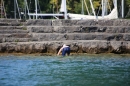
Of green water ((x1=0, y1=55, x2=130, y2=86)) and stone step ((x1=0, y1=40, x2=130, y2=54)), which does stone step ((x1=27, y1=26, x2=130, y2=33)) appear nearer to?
stone step ((x1=0, y1=40, x2=130, y2=54))

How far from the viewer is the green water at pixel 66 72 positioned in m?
17.1

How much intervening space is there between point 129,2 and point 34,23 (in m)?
28.8

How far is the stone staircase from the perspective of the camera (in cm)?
3119

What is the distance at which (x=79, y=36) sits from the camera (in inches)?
1286

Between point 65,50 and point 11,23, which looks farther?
point 11,23

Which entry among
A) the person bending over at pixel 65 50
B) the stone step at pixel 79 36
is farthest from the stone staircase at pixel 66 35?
the person bending over at pixel 65 50

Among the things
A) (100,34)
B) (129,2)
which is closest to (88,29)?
(100,34)

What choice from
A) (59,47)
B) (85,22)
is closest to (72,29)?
(85,22)

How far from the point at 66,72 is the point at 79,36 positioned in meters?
12.4

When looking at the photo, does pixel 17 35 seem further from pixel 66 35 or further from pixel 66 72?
pixel 66 72

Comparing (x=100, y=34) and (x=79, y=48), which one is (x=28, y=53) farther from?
(x=100, y=34)

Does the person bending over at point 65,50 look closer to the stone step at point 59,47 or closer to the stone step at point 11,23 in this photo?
the stone step at point 59,47

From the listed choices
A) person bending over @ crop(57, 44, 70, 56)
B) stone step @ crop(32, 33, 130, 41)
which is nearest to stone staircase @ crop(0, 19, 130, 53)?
stone step @ crop(32, 33, 130, 41)

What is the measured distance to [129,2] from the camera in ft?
201
